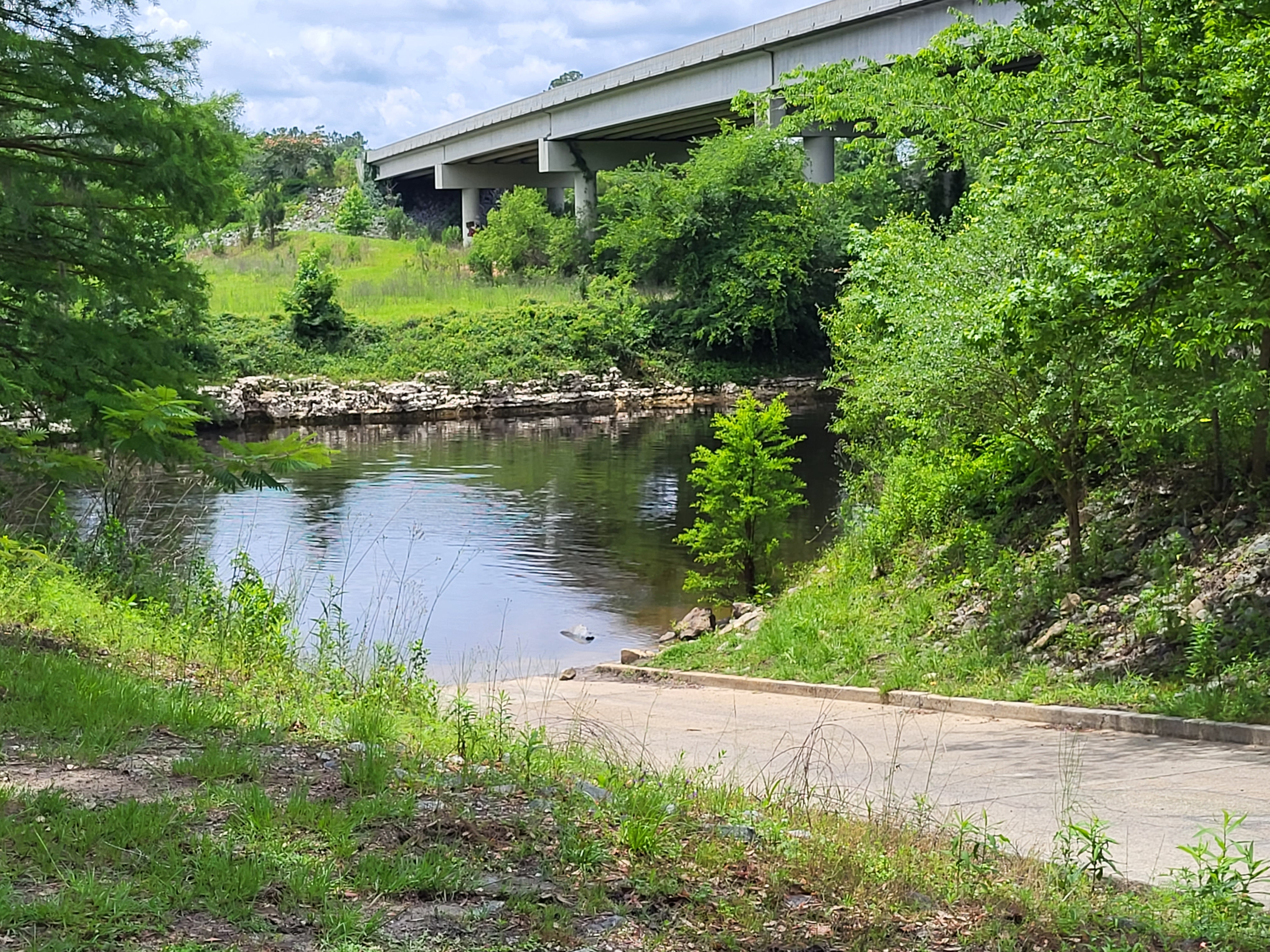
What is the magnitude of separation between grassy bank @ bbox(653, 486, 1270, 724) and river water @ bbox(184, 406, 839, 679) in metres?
3.21

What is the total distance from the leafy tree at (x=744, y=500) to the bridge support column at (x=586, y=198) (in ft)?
162

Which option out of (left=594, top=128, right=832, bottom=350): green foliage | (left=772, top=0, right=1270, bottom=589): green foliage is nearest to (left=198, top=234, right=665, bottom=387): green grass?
(left=594, top=128, right=832, bottom=350): green foliage

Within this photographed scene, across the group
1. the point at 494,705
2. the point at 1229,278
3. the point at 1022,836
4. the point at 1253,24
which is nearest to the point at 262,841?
the point at 1022,836

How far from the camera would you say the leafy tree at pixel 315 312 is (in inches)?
1988

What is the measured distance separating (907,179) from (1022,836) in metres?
49.0

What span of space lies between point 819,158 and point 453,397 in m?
19.1

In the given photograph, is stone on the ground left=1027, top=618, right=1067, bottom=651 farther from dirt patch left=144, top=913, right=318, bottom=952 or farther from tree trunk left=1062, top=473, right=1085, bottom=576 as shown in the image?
dirt patch left=144, top=913, right=318, bottom=952

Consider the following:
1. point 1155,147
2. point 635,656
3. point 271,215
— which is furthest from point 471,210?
point 1155,147

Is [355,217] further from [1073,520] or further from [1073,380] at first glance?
[1073,380]

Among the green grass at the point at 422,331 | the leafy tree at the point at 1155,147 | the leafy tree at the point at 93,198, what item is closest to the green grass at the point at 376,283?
the green grass at the point at 422,331

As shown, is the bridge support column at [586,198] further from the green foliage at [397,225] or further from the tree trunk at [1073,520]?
the tree trunk at [1073,520]

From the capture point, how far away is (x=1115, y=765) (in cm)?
797

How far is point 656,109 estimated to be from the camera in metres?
52.4

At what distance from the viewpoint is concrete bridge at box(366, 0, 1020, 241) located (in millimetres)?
36844
